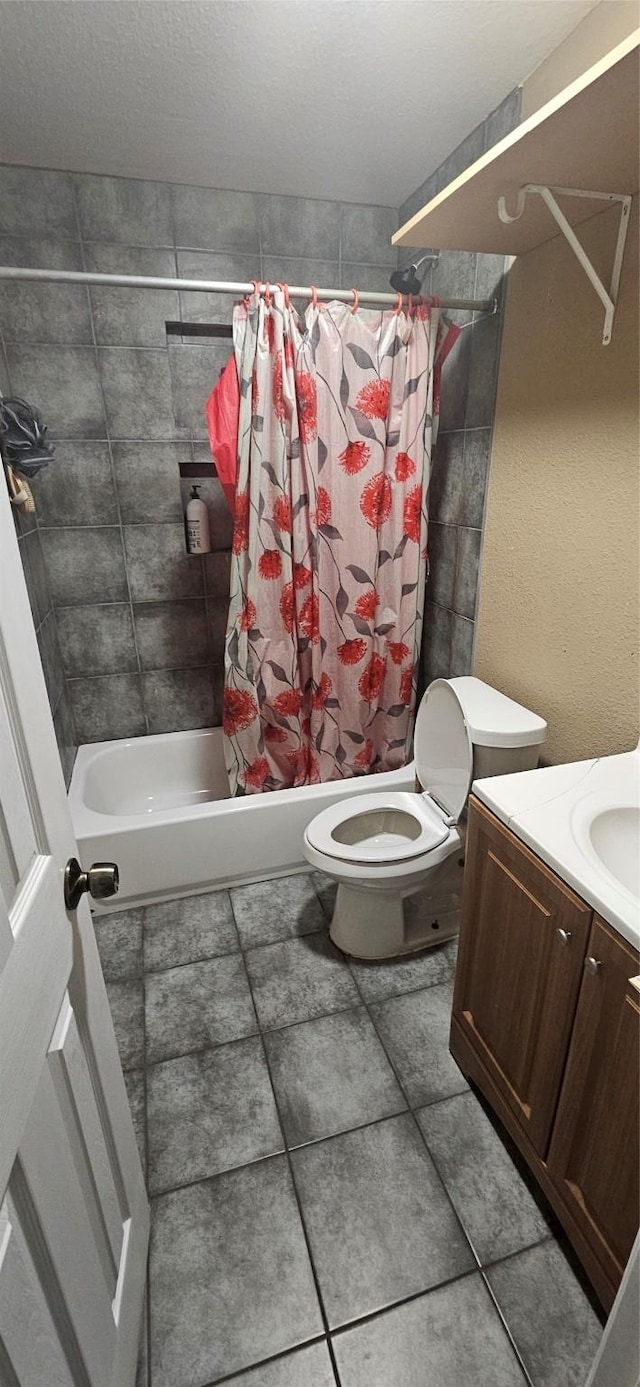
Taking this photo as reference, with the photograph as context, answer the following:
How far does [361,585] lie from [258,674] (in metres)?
0.46

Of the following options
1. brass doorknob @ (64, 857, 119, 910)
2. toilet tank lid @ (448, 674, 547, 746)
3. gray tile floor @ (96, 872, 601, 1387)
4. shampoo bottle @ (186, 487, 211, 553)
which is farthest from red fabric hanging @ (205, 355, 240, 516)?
gray tile floor @ (96, 872, 601, 1387)

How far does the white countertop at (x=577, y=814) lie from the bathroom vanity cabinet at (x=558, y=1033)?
0.03 meters

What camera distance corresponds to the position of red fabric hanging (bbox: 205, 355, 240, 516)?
183 cm

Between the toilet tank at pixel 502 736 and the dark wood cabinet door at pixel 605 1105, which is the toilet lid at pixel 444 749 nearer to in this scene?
the toilet tank at pixel 502 736

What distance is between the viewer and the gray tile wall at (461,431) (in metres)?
1.77

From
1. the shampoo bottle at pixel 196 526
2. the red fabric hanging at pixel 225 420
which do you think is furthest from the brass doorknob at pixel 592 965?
the shampoo bottle at pixel 196 526

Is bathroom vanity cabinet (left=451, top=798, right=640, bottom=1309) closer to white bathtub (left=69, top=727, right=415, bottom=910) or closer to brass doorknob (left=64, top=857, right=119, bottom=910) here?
brass doorknob (left=64, top=857, right=119, bottom=910)

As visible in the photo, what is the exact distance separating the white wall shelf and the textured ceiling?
391mm

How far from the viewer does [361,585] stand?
205cm

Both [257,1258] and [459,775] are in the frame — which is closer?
[257,1258]

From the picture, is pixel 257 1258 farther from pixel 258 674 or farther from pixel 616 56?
pixel 616 56

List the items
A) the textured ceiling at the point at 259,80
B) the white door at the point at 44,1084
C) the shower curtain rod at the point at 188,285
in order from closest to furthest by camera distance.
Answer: the white door at the point at 44,1084
the textured ceiling at the point at 259,80
the shower curtain rod at the point at 188,285

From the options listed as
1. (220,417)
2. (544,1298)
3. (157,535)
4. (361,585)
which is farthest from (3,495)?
(157,535)

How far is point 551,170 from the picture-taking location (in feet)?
3.86
